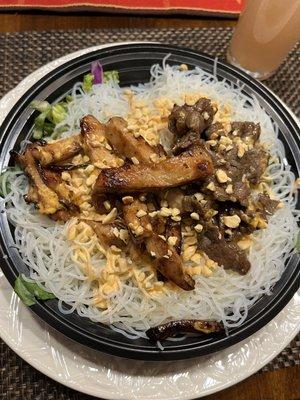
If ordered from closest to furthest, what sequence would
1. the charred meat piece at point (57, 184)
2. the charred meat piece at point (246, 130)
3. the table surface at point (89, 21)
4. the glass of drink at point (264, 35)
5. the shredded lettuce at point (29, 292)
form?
the shredded lettuce at point (29, 292) < the charred meat piece at point (57, 184) < the charred meat piece at point (246, 130) < the glass of drink at point (264, 35) < the table surface at point (89, 21)

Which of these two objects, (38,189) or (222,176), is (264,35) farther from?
(38,189)

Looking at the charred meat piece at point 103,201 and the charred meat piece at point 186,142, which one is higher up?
the charred meat piece at point 186,142

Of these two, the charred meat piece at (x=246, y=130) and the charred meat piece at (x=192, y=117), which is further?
the charred meat piece at (x=246, y=130)

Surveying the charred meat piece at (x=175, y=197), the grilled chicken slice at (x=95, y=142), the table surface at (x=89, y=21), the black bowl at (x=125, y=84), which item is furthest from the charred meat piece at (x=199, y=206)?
the table surface at (x=89, y=21)

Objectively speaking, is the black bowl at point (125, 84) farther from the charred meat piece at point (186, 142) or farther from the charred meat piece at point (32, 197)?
the charred meat piece at point (186, 142)

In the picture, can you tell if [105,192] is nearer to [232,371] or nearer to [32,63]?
[232,371]

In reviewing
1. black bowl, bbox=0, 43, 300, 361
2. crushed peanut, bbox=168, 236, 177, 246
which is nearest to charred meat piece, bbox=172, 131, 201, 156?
crushed peanut, bbox=168, 236, 177, 246

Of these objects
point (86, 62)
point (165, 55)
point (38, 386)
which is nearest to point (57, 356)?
point (38, 386)
